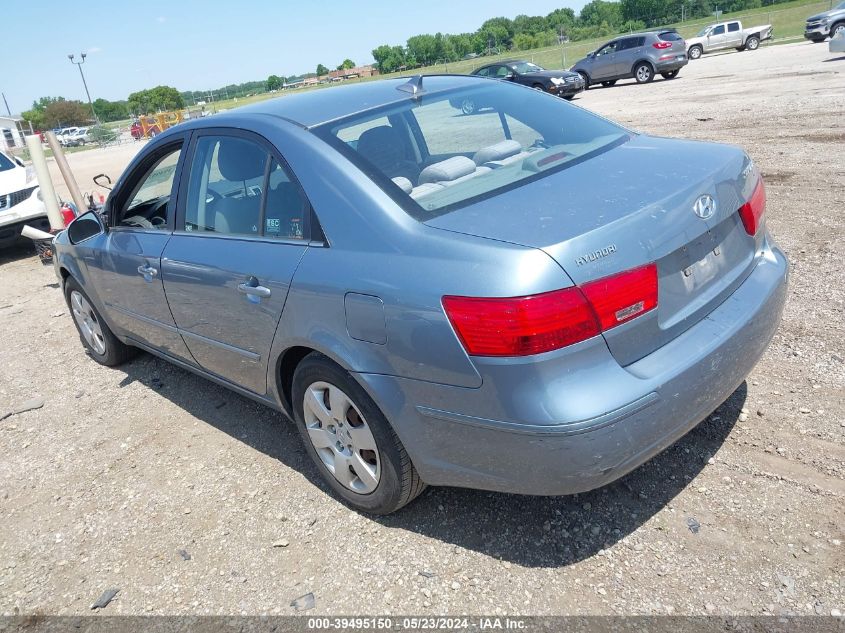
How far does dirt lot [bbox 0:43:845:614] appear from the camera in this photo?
2492 millimetres

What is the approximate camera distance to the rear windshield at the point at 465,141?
2.79 meters

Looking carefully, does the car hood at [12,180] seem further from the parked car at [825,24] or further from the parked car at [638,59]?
the parked car at [825,24]

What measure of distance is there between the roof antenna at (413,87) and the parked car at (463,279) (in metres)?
0.02

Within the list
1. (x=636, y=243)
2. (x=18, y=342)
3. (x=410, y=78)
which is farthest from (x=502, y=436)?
(x=18, y=342)

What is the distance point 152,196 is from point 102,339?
143cm

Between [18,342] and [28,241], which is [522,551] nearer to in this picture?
[18,342]

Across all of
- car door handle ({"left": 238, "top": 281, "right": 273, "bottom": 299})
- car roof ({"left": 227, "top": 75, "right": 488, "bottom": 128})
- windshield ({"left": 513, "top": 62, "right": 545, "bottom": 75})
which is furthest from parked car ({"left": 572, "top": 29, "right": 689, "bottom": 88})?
car door handle ({"left": 238, "top": 281, "right": 273, "bottom": 299})

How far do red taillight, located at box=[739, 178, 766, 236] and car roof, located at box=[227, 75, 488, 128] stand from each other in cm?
157

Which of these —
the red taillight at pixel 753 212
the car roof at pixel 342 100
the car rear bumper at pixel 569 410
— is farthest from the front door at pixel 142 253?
the red taillight at pixel 753 212

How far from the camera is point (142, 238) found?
4023 mm

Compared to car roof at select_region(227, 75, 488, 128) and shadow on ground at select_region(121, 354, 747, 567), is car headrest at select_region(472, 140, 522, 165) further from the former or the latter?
shadow on ground at select_region(121, 354, 747, 567)

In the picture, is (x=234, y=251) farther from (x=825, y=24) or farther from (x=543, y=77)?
(x=825, y=24)

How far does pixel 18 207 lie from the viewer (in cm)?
989

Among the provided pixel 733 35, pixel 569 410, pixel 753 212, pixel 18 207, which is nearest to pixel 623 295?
pixel 569 410
